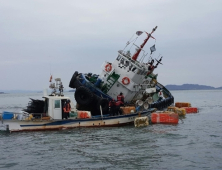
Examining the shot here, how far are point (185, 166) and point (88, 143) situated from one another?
5251 millimetres

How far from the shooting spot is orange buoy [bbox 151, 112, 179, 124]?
19828 mm

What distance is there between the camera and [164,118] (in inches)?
782

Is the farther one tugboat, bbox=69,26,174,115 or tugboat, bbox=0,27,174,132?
tugboat, bbox=69,26,174,115

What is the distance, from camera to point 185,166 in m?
10.6

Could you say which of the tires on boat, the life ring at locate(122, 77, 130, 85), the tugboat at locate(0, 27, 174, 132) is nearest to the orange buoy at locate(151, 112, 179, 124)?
the tugboat at locate(0, 27, 174, 132)

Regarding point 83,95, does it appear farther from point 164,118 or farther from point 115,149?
point 115,149

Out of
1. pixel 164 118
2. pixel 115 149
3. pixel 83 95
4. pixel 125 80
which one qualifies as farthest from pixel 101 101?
pixel 115 149

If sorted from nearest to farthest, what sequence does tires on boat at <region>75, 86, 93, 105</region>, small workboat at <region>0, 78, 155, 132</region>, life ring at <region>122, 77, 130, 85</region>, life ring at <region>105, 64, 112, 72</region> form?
1. small workboat at <region>0, 78, 155, 132</region>
2. tires on boat at <region>75, 86, 93, 105</region>
3. life ring at <region>122, 77, 130, 85</region>
4. life ring at <region>105, 64, 112, 72</region>

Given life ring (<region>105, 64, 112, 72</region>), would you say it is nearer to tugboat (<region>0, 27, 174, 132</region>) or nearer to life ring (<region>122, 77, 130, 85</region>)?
tugboat (<region>0, 27, 174, 132</region>)

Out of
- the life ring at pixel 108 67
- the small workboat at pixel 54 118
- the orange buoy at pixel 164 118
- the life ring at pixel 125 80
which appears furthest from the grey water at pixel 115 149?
the life ring at pixel 108 67

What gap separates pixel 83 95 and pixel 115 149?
7.33m

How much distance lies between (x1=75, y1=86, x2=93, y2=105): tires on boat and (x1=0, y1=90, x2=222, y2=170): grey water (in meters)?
2.50

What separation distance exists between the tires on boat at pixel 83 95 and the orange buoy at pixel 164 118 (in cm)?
418

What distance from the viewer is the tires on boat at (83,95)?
19.6 metres
